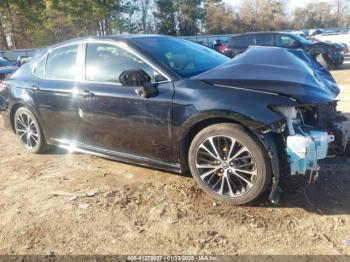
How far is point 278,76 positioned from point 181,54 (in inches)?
52.1

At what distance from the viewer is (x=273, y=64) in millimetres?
4020

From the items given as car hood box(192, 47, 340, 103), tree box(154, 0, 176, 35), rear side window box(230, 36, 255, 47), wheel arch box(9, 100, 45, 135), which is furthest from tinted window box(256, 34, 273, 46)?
tree box(154, 0, 176, 35)

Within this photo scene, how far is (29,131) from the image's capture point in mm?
5711

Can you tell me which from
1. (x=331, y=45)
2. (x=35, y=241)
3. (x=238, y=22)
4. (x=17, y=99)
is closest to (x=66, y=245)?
(x=35, y=241)

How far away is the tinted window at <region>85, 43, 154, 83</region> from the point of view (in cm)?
427

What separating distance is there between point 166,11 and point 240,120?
47.4 meters

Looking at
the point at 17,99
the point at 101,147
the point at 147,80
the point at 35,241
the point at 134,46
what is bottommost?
the point at 35,241

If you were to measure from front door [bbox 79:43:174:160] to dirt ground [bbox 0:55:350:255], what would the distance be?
48cm

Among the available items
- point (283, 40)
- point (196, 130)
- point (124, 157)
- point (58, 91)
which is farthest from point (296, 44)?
point (196, 130)

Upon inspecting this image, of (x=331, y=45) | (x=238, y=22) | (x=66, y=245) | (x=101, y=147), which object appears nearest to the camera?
(x=66, y=245)

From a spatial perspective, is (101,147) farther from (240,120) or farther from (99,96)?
(240,120)

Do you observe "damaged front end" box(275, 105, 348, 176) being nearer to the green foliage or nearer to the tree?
the green foliage

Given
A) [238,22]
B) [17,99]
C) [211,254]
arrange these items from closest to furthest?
[211,254] < [17,99] < [238,22]

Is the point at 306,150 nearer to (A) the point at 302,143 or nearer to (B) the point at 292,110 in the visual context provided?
(A) the point at 302,143
